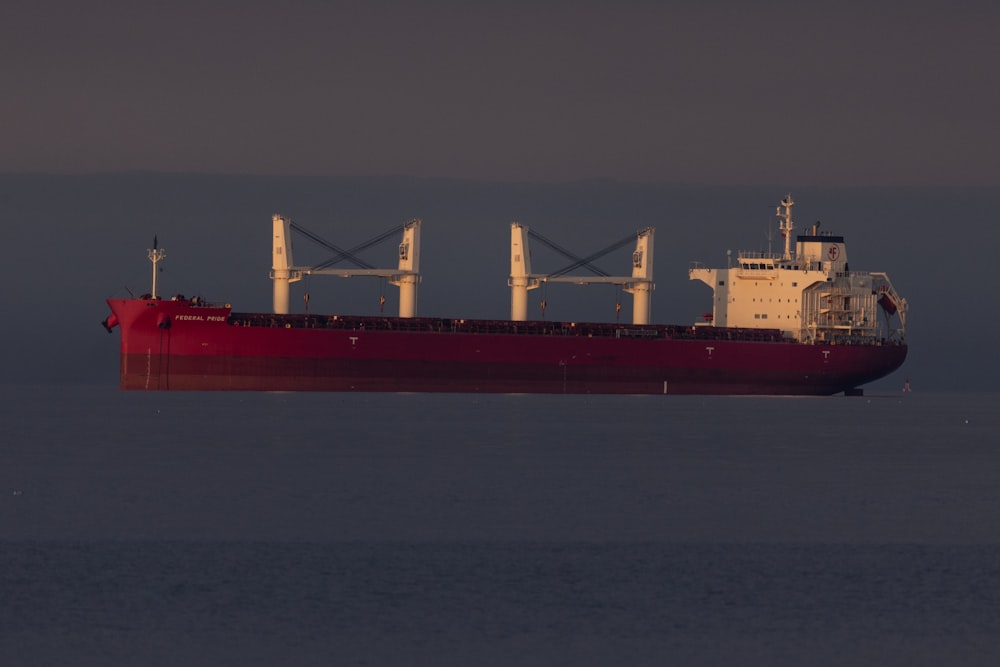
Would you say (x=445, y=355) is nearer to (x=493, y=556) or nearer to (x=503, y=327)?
(x=503, y=327)

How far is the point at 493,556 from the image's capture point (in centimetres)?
2062

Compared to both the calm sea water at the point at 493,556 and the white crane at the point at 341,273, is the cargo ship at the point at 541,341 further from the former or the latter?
the calm sea water at the point at 493,556

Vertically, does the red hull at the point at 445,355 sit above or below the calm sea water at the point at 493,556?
above

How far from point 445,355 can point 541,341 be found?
4370 millimetres

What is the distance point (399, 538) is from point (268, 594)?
4454mm

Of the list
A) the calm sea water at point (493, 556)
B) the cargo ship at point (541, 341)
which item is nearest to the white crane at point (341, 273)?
the cargo ship at point (541, 341)

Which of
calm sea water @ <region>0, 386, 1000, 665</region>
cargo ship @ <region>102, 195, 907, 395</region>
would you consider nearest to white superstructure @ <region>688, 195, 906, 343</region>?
cargo ship @ <region>102, 195, 907, 395</region>

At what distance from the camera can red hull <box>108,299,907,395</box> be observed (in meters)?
64.8

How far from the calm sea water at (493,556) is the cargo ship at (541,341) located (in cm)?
2512

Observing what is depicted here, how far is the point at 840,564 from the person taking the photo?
20.3 metres

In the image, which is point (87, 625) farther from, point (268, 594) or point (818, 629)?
point (818, 629)

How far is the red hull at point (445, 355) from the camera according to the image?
64750mm

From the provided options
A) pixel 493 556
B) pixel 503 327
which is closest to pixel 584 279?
pixel 503 327

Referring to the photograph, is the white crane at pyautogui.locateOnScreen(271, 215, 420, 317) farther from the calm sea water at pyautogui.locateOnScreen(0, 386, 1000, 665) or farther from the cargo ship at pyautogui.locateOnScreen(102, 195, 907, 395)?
the calm sea water at pyautogui.locateOnScreen(0, 386, 1000, 665)
